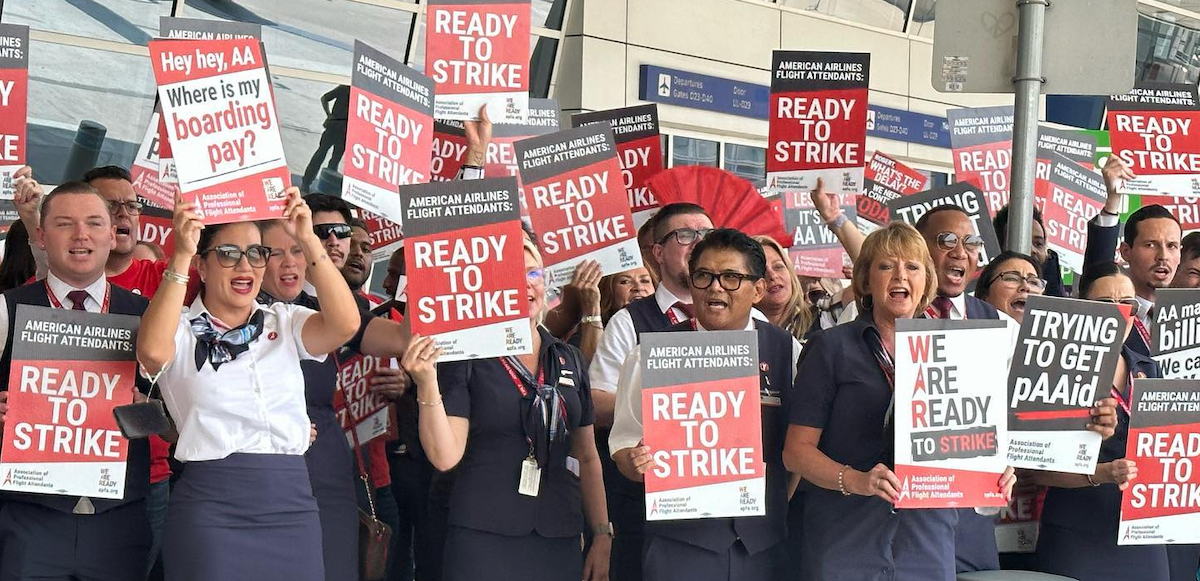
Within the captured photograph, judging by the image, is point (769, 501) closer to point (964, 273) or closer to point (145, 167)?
point (964, 273)

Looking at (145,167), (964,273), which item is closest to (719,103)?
(145,167)

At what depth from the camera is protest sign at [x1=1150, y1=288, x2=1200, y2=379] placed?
19.0ft

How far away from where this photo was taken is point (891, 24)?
1795 centimetres

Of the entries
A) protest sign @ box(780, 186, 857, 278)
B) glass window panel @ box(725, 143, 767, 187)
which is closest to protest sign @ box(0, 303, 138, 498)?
protest sign @ box(780, 186, 857, 278)

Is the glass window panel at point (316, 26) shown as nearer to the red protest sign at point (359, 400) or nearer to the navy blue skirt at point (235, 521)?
the red protest sign at point (359, 400)

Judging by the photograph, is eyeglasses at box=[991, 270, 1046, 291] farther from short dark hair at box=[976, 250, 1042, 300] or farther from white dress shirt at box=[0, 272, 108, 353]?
white dress shirt at box=[0, 272, 108, 353]

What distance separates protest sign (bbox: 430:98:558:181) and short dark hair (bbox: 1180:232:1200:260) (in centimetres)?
305

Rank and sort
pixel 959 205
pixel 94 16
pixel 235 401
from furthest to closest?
pixel 94 16 < pixel 959 205 < pixel 235 401

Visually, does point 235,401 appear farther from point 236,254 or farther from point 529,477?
point 529,477

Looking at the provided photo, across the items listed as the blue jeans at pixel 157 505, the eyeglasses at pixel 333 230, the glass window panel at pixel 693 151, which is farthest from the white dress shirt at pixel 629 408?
the glass window panel at pixel 693 151

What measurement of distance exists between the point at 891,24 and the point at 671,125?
3.70 m

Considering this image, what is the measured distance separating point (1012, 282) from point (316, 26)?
896 cm

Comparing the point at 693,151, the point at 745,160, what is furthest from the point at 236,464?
the point at 745,160

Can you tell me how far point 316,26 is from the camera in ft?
44.6
